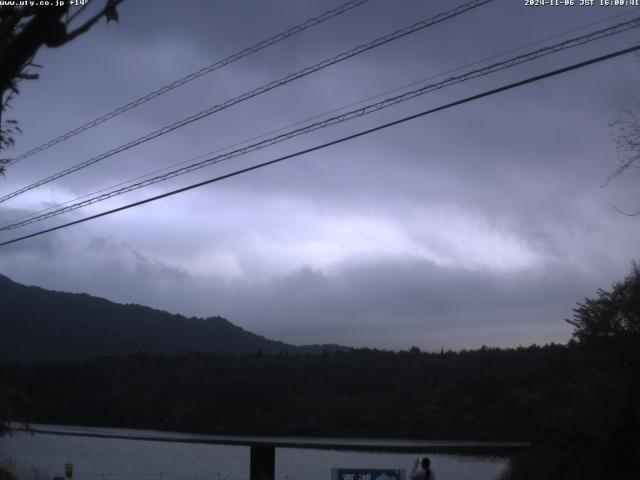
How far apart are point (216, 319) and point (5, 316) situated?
2568 inches

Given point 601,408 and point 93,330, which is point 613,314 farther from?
point 93,330

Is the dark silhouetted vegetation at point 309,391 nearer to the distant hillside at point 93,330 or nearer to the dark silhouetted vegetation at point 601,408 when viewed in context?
the distant hillside at point 93,330

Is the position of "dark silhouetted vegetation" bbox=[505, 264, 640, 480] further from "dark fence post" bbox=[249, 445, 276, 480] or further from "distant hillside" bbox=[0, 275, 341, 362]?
"distant hillside" bbox=[0, 275, 341, 362]

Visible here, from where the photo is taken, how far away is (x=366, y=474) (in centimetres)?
1471

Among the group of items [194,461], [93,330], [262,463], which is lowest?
[194,461]

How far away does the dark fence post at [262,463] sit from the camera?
24.2 meters

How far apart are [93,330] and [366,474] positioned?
136356 mm

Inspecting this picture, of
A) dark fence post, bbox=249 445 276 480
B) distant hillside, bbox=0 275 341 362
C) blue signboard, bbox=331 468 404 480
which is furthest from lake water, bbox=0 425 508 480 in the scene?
distant hillside, bbox=0 275 341 362

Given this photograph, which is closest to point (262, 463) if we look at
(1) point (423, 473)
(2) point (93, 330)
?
(1) point (423, 473)

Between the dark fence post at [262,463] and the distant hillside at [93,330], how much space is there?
85550mm

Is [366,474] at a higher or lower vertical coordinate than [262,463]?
higher

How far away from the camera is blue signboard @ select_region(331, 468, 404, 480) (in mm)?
14680

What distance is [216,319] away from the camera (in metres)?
171

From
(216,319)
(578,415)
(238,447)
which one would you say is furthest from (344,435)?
(216,319)
